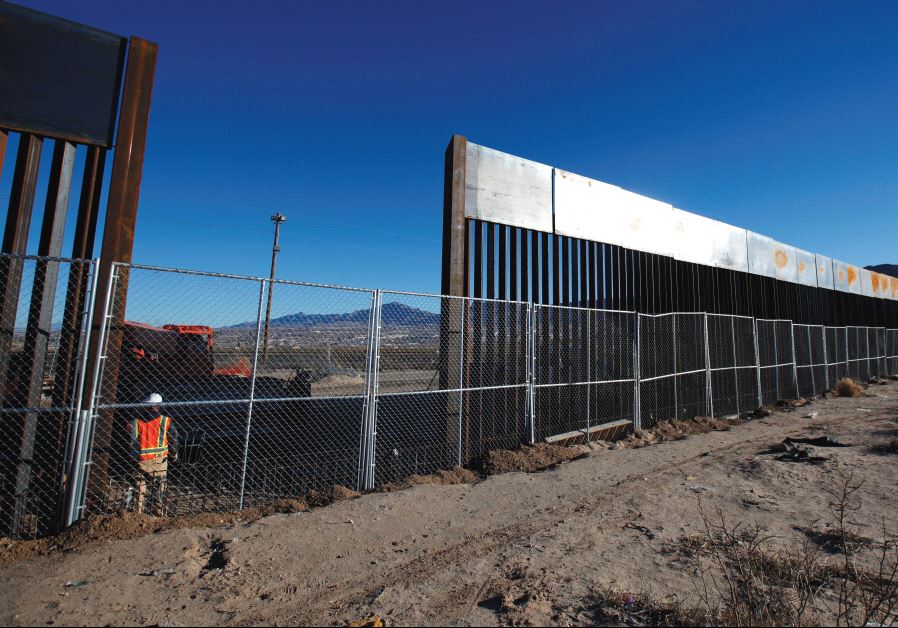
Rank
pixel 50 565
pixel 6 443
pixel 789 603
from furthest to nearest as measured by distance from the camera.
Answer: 1. pixel 6 443
2. pixel 50 565
3. pixel 789 603

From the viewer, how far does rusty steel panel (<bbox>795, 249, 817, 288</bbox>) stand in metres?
19.2

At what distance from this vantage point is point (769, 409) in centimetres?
1369

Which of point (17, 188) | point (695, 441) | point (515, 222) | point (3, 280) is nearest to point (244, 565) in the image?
point (3, 280)

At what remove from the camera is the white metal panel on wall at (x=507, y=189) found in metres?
8.10

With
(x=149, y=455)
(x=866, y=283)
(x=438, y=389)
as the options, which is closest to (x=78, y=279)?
(x=149, y=455)

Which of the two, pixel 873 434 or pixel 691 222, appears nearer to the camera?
pixel 873 434

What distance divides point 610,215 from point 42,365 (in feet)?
33.7

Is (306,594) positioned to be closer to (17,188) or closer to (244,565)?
(244,565)

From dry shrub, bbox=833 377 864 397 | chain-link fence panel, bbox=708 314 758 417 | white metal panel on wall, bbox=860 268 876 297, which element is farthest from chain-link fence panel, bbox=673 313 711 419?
white metal panel on wall, bbox=860 268 876 297

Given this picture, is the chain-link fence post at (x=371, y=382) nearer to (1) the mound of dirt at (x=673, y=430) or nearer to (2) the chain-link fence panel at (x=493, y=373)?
(2) the chain-link fence panel at (x=493, y=373)

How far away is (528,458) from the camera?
7.48 m

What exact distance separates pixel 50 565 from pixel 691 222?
14630 millimetres

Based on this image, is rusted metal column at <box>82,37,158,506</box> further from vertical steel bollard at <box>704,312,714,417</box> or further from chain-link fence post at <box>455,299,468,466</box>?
vertical steel bollard at <box>704,312,714,417</box>

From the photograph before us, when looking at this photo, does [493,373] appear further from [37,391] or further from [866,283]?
[866,283]
